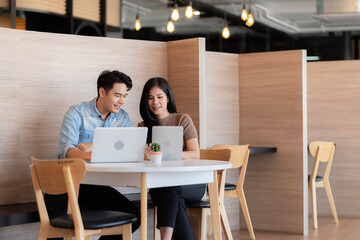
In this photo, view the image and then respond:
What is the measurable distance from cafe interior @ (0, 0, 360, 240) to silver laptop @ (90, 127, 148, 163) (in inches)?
18.6

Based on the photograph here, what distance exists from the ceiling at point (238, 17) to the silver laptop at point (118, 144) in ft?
19.5

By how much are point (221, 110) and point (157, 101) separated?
1810mm

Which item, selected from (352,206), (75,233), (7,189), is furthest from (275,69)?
(75,233)

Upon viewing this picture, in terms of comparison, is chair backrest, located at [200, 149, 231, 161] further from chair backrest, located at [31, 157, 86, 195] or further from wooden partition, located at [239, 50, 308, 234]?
wooden partition, located at [239, 50, 308, 234]

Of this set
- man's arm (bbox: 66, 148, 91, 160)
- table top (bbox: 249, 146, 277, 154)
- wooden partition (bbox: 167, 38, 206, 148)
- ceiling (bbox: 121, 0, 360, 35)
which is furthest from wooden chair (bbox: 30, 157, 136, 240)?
ceiling (bbox: 121, 0, 360, 35)

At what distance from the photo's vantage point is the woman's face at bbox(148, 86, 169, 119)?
13.1ft

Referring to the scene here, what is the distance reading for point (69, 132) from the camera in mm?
3734

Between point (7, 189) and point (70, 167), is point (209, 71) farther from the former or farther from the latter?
point (70, 167)

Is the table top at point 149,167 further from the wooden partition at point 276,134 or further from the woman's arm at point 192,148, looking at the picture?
the wooden partition at point 276,134

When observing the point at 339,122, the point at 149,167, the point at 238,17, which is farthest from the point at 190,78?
the point at 238,17

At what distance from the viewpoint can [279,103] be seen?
221 inches

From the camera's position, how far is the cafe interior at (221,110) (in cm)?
403

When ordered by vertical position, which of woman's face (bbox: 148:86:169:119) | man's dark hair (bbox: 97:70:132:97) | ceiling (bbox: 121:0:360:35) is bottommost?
woman's face (bbox: 148:86:169:119)

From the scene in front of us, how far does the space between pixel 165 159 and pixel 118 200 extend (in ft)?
1.30
